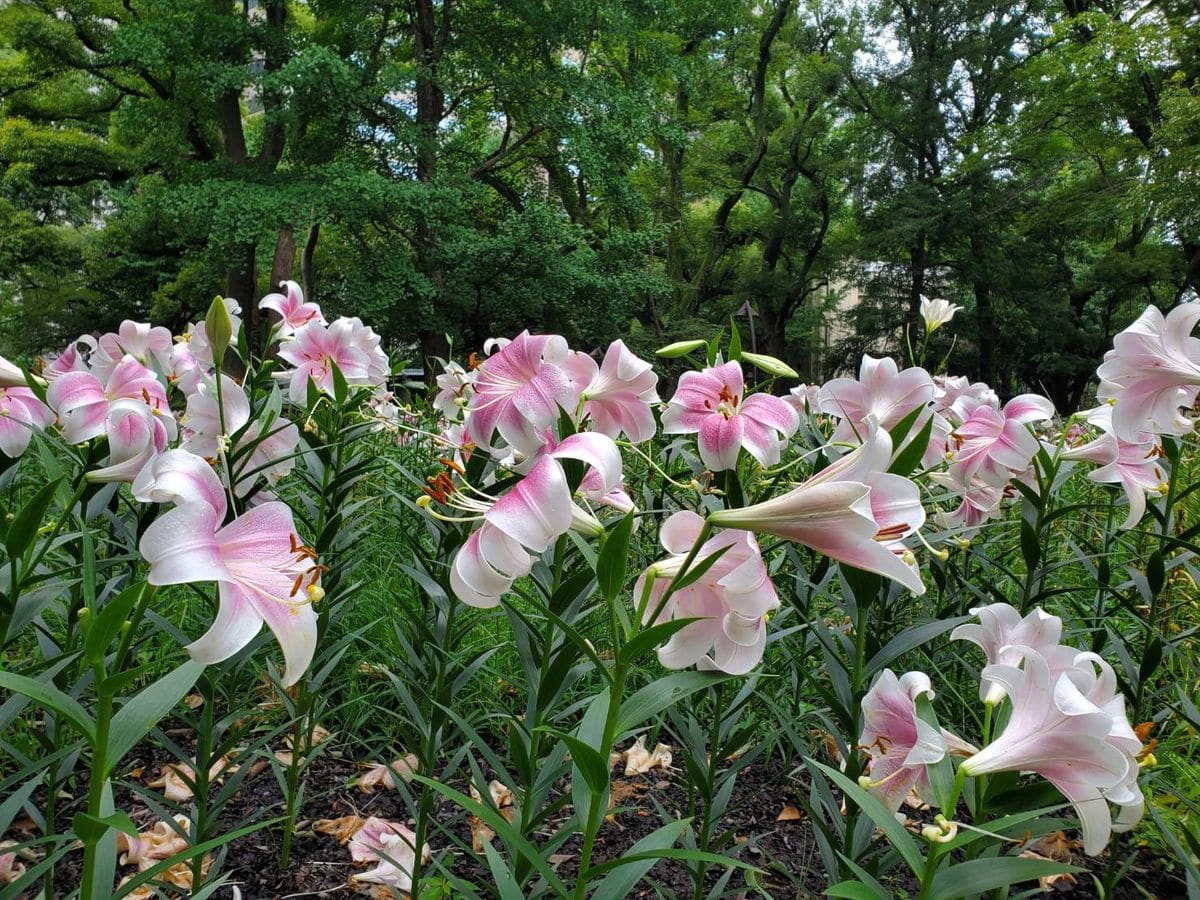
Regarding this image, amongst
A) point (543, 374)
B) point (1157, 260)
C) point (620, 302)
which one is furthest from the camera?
point (1157, 260)

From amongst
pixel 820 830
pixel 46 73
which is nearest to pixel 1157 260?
pixel 820 830

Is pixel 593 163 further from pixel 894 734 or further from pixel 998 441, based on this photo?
pixel 894 734

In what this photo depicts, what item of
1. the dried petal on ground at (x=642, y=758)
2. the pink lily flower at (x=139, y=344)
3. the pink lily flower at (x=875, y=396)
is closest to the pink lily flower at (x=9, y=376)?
the pink lily flower at (x=139, y=344)

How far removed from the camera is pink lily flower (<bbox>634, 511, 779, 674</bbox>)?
0.65m

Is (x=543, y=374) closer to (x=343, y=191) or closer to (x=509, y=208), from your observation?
(x=343, y=191)

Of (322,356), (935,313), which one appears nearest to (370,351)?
(322,356)

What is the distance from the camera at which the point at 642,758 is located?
1.90 metres

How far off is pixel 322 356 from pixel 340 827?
3.01ft

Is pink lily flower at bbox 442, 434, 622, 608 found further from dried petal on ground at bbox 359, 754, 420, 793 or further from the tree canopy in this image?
the tree canopy

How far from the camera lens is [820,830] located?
1.08m

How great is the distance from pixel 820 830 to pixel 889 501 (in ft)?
2.12

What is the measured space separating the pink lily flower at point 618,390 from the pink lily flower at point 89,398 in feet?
1.83

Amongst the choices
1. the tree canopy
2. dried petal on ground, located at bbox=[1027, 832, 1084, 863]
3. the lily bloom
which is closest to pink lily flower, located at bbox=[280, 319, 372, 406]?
the lily bloom

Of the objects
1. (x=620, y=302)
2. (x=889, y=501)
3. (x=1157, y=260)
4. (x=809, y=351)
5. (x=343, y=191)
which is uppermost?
(x=343, y=191)
